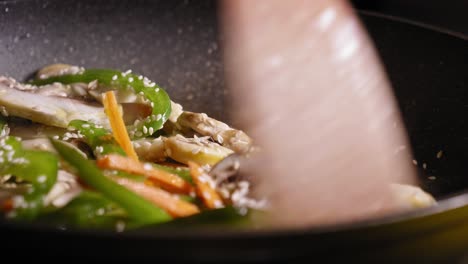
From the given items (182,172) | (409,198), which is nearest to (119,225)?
(182,172)

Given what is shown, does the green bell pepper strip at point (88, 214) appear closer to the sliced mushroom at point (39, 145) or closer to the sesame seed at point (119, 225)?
the sesame seed at point (119, 225)

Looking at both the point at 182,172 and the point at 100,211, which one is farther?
the point at 182,172

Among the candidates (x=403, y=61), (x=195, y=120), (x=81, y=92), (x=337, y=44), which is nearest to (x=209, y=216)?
(x=195, y=120)

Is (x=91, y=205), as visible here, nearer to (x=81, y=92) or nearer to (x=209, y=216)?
(x=209, y=216)

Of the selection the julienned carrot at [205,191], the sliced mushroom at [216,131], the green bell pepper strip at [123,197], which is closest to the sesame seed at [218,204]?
the julienned carrot at [205,191]

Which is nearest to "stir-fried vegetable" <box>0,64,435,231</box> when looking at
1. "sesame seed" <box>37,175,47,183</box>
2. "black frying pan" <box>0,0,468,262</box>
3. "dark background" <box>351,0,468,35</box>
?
"sesame seed" <box>37,175,47,183</box>

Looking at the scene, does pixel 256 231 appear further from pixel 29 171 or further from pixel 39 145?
pixel 39 145
